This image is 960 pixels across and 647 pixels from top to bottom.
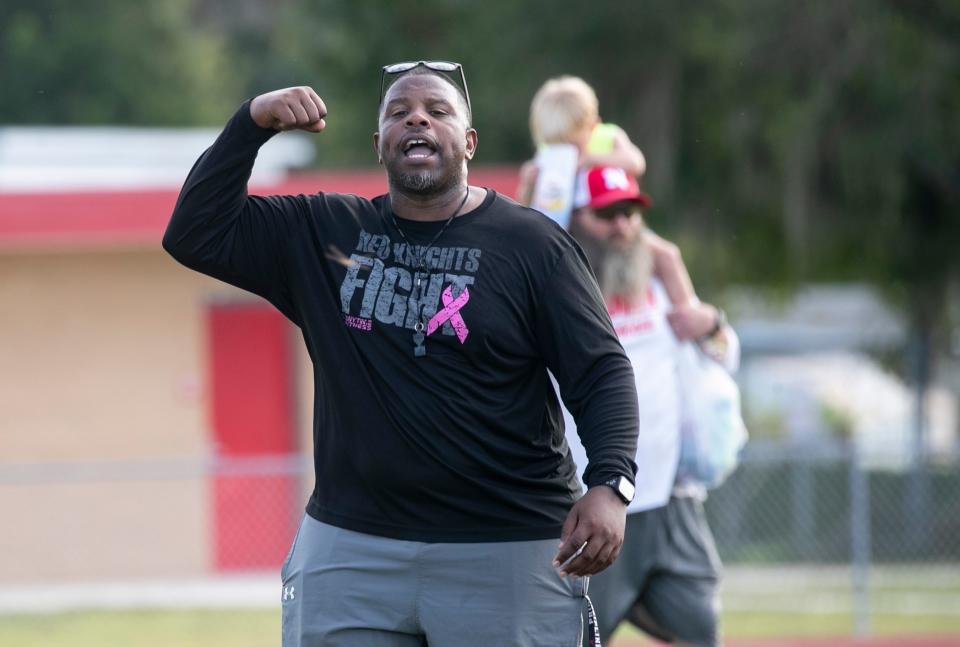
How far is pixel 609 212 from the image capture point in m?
5.27

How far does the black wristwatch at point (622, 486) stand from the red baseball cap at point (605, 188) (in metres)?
1.73

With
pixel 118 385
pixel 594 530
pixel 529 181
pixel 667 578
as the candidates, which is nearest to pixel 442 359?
pixel 594 530

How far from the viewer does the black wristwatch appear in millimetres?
3609

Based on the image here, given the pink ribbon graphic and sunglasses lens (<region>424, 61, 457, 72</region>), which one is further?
sunglasses lens (<region>424, 61, 457, 72</region>)

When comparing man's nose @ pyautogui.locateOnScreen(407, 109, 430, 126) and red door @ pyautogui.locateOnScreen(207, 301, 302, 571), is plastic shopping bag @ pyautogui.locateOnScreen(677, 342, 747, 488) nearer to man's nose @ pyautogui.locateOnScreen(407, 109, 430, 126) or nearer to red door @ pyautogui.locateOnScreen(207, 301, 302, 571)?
man's nose @ pyautogui.locateOnScreen(407, 109, 430, 126)

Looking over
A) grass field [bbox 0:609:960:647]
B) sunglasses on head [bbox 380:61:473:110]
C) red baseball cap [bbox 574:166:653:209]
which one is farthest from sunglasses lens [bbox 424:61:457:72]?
grass field [bbox 0:609:960:647]

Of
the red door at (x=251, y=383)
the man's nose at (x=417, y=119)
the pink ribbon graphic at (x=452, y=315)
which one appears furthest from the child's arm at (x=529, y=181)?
the red door at (x=251, y=383)

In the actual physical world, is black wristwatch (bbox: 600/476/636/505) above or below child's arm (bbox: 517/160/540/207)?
below

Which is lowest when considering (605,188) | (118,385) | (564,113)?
(118,385)

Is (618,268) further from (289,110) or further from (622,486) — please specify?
(289,110)

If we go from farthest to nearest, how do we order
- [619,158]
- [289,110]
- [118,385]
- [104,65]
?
[104,65] → [118,385] → [619,158] → [289,110]

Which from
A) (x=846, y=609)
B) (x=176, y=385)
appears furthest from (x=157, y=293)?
(x=846, y=609)

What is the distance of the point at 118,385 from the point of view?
45.4 ft

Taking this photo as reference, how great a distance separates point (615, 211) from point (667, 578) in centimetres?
131
